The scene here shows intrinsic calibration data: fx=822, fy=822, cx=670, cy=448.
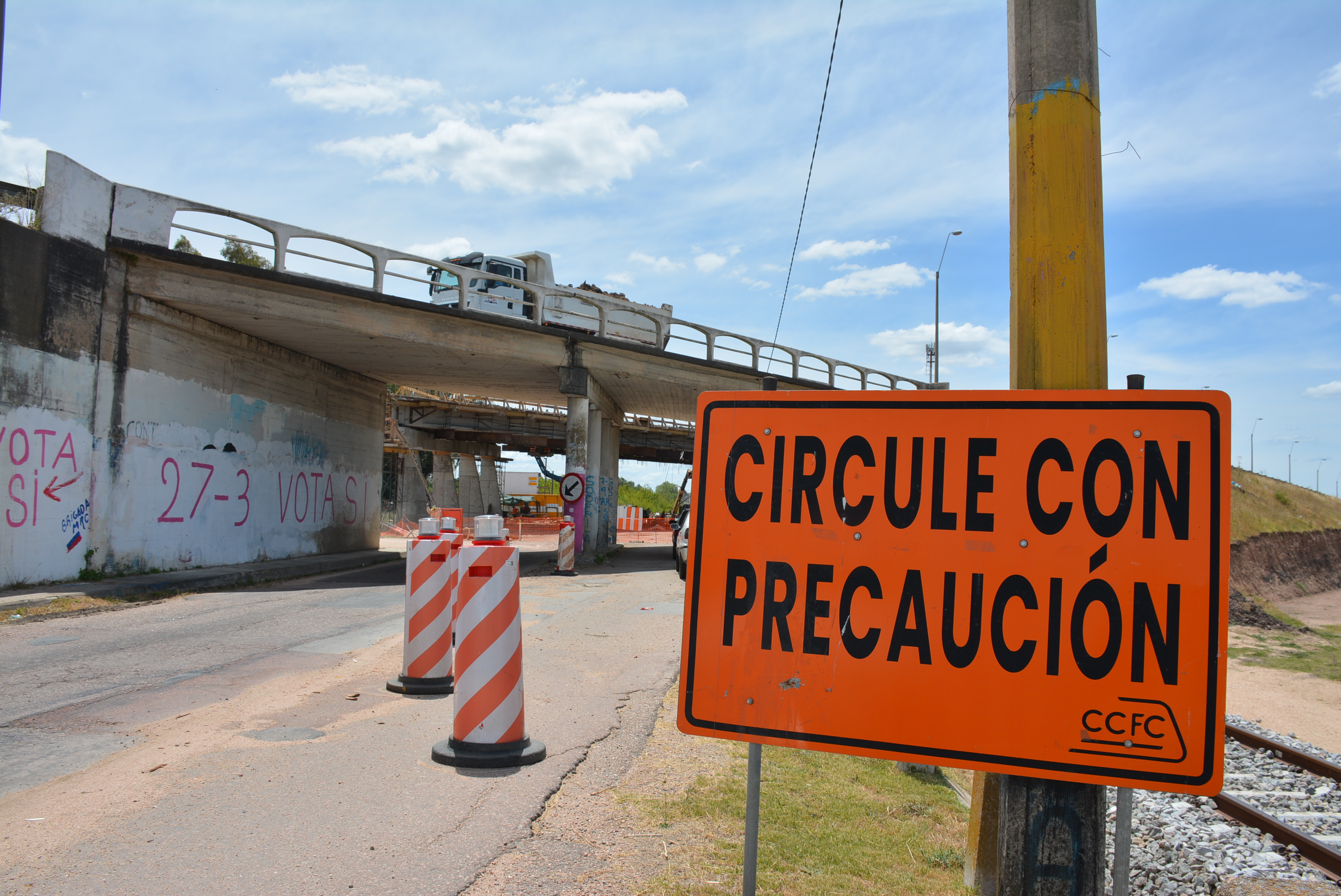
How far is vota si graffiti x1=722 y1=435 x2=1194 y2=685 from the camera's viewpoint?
2123 millimetres

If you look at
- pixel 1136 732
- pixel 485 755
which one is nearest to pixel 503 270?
pixel 485 755

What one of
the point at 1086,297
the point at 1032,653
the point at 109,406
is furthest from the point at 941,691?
the point at 109,406

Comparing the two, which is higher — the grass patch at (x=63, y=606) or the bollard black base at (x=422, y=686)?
the bollard black base at (x=422, y=686)

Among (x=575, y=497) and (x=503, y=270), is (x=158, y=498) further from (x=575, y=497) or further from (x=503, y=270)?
(x=503, y=270)

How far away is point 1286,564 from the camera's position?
1539 inches

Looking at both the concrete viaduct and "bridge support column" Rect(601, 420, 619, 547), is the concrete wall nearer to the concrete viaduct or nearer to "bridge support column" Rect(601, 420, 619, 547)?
the concrete viaduct

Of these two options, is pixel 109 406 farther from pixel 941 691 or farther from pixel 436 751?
pixel 941 691

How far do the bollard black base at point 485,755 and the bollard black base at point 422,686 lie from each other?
5.70 ft

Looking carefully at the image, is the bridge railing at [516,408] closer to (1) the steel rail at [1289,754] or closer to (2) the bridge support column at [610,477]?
(2) the bridge support column at [610,477]

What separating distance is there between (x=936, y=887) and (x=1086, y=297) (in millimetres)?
2630

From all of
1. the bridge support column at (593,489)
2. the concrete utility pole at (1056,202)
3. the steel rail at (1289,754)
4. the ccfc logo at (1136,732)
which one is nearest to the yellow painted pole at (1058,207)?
the concrete utility pole at (1056,202)

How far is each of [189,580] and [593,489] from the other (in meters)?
10.2

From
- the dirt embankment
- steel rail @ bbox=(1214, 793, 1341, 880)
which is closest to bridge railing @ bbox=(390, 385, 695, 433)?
the dirt embankment

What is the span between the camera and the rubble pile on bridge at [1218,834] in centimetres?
534
